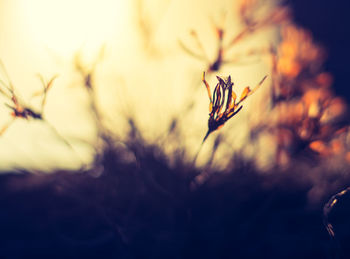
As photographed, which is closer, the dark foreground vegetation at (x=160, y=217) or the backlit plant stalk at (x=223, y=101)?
the backlit plant stalk at (x=223, y=101)

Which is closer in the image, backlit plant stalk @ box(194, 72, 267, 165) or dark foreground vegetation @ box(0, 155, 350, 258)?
backlit plant stalk @ box(194, 72, 267, 165)

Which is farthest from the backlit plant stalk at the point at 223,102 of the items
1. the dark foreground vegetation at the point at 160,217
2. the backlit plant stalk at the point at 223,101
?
the dark foreground vegetation at the point at 160,217

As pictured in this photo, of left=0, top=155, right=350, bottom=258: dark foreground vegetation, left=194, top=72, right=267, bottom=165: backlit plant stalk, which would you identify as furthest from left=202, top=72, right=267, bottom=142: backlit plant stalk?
left=0, top=155, right=350, bottom=258: dark foreground vegetation

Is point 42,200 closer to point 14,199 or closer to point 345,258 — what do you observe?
point 14,199

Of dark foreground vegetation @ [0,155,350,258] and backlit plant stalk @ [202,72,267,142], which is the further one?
dark foreground vegetation @ [0,155,350,258]

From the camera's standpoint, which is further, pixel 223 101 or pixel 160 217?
pixel 160 217

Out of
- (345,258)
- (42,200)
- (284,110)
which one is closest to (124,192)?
(42,200)

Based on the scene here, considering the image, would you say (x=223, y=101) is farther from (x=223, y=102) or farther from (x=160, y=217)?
(x=160, y=217)

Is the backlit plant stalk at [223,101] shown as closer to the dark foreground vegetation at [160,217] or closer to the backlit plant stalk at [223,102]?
the backlit plant stalk at [223,102]

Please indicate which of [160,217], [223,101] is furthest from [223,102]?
[160,217]

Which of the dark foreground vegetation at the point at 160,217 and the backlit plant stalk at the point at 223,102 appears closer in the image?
the backlit plant stalk at the point at 223,102

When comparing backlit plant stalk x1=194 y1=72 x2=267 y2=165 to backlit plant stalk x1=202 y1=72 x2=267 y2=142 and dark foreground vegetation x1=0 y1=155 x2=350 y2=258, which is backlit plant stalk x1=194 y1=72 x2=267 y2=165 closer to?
backlit plant stalk x1=202 y1=72 x2=267 y2=142
